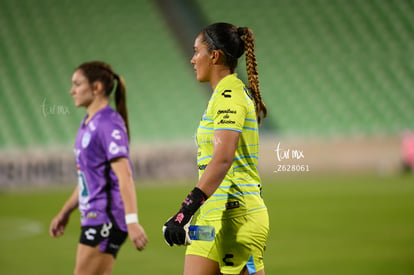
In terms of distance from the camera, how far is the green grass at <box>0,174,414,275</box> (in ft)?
23.9

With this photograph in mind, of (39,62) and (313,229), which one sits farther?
(39,62)

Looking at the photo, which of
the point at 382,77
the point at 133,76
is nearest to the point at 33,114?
the point at 133,76

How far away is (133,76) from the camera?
837 inches

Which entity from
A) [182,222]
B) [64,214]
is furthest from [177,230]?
[64,214]

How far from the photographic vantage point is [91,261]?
3.88 meters

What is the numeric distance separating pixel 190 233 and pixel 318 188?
45.2ft

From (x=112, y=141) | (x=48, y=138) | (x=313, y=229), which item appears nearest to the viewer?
(x=112, y=141)

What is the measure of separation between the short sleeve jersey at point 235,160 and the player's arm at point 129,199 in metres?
0.58

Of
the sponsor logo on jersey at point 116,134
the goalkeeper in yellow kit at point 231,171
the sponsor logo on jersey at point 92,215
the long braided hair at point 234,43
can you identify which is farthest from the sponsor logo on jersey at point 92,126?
the long braided hair at point 234,43

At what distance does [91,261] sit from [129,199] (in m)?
0.49

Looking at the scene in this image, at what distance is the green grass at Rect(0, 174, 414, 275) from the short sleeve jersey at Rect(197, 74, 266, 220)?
3.99m

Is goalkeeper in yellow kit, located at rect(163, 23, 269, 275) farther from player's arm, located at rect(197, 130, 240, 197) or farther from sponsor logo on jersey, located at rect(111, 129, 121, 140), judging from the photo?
sponsor logo on jersey, located at rect(111, 129, 121, 140)

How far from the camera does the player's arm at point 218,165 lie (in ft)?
9.08

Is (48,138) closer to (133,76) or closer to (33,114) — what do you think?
(33,114)
